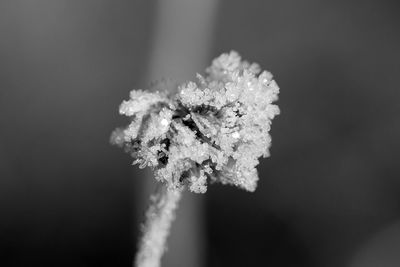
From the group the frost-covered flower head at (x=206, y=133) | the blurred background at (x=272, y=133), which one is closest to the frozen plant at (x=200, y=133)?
the frost-covered flower head at (x=206, y=133)

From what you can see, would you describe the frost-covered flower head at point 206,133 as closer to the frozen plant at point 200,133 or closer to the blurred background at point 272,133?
the frozen plant at point 200,133

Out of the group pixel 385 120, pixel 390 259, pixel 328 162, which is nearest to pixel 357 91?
pixel 385 120

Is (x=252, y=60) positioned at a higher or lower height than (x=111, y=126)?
higher

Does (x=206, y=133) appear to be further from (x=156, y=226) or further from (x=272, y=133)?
(x=272, y=133)

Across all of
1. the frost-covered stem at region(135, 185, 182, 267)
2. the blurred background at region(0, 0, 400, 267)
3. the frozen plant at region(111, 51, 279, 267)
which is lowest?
the frost-covered stem at region(135, 185, 182, 267)

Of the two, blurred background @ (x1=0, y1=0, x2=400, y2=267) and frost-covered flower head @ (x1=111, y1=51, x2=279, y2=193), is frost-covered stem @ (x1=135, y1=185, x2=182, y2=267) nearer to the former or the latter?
frost-covered flower head @ (x1=111, y1=51, x2=279, y2=193)

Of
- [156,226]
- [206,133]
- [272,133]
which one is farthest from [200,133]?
[272,133]

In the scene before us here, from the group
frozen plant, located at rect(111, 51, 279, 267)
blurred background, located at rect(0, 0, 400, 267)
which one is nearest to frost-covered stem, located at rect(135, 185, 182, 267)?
frozen plant, located at rect(111, 51, 279, 267)

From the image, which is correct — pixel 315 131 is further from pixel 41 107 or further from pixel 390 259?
pixel 41 107
